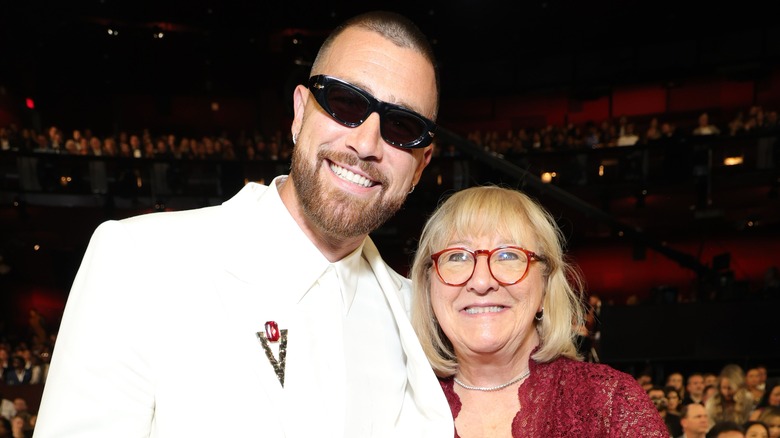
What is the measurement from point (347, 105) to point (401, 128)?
0.15m

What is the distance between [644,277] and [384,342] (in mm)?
12710

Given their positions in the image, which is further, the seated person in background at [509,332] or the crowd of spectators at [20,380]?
the crowd of spectators at [20,380]

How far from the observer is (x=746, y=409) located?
19.0 feet

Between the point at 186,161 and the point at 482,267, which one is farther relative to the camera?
the point at 186,161

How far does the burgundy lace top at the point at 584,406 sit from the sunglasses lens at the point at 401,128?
0.83 metres

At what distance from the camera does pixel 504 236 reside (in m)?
2.01

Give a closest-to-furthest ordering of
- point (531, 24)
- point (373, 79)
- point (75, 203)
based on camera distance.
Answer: point (373, 79)
point (75, 203)
point (531, 24)

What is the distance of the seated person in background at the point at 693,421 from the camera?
4949 millimetres

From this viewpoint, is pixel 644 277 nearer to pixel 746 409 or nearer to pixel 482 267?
pixel 746 409

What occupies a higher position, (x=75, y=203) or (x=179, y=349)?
(x=75, y=203)

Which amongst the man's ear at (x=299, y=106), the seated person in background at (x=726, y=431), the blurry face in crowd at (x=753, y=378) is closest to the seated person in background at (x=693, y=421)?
the seated person in background at (x=726, y=431)

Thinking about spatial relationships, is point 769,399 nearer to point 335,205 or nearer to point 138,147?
point 335,205

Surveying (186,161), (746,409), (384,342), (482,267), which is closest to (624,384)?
(482,267)

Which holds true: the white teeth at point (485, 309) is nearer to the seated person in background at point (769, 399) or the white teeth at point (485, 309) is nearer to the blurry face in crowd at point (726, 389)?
the seated person in background at point (769, 399)
